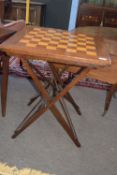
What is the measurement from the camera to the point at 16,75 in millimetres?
2742

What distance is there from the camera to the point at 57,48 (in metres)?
1.42

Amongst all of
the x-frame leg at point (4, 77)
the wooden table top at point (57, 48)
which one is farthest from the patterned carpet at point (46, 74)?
the wooden table top at point (57, 48)

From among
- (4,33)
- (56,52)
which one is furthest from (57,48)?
(4,33)

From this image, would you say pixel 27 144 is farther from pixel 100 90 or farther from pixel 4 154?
pixel 100 90

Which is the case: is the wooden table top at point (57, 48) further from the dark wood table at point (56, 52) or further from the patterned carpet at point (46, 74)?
the patterned carpet at point (46, 74)

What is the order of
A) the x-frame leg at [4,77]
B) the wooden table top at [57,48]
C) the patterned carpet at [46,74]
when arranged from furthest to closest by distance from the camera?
the patterned carpet at [46,74], the x-frame leg at [4,77], the wooden table top at [57,48]

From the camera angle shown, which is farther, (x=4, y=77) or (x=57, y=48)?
(x=4, y=77)

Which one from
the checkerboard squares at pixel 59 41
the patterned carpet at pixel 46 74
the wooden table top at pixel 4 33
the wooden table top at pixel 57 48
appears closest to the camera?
the wooden table top at pixel 57 48

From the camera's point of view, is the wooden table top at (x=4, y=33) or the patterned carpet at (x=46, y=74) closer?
the wooden table top at (x=4, y=33)

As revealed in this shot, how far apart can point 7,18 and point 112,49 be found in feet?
7.30

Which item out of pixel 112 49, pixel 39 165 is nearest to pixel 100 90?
pixel 112 49

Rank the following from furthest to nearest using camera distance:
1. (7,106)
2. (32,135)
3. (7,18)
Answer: (7,18) → (7,106) → (32,135)

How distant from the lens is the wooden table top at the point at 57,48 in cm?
132

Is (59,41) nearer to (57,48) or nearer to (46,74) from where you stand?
(57,48)
